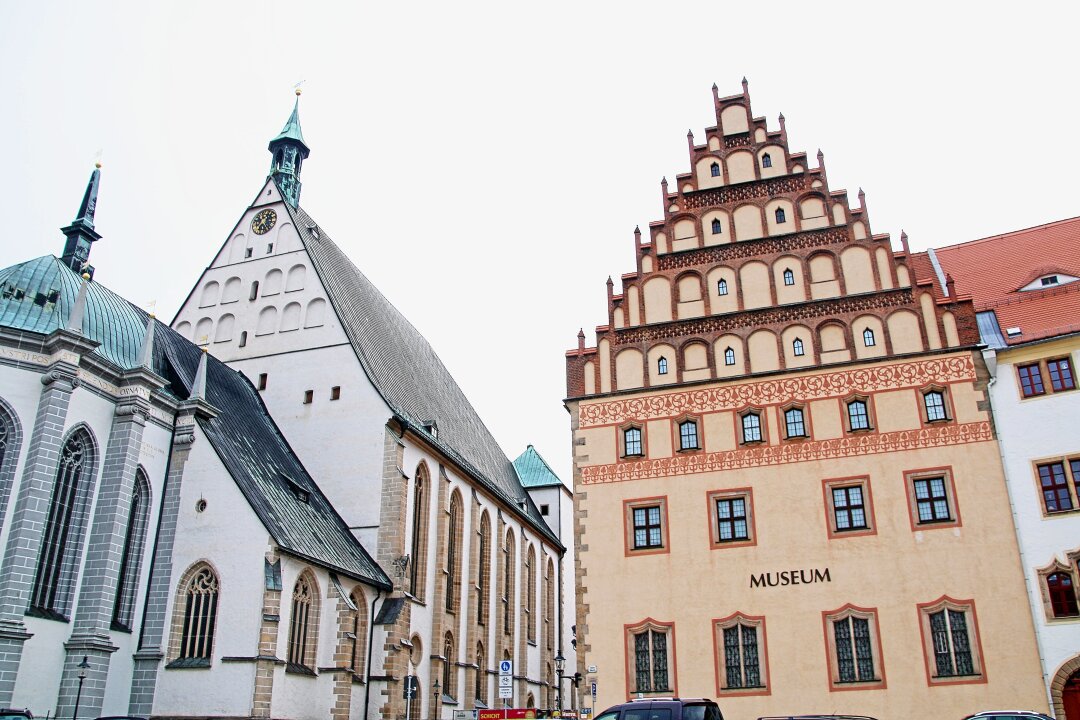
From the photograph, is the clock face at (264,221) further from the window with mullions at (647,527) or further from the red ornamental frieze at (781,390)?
the window with mullions at (647,527)

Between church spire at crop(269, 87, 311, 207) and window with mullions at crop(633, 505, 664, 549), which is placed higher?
church spire at crop(269, 87, 311, 207)

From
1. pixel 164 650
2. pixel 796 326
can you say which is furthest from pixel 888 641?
pixel 164 650

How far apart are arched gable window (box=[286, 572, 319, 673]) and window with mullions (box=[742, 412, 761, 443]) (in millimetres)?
13076

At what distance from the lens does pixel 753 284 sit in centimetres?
2448

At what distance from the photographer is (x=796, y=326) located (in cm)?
2367

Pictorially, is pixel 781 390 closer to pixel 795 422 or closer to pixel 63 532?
pixel 795 422

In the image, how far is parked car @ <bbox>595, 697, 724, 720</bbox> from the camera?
14320 millimetres

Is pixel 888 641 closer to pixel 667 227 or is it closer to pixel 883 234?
pixel 883 234

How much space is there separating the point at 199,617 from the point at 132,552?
8.21 feet

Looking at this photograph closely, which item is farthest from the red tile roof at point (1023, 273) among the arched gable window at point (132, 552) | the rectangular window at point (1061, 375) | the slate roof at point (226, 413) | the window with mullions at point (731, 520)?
the arched gable window at point (132, 552)

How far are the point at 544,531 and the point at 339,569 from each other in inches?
944

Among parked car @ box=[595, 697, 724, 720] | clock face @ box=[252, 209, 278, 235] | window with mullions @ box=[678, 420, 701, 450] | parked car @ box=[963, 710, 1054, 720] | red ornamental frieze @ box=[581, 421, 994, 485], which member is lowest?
parked car @ box=[963, 710, 1054, 720]

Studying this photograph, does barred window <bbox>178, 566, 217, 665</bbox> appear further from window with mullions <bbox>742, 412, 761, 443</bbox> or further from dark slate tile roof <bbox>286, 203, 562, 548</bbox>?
window with mullions <bbox>742, 412, 761, 443</bbox>

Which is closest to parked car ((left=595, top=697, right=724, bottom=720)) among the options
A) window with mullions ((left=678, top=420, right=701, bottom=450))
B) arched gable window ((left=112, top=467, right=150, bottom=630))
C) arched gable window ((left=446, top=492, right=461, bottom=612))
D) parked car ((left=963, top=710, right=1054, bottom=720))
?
parked car ((left=963, top=710, right=1054, bottom=720))
